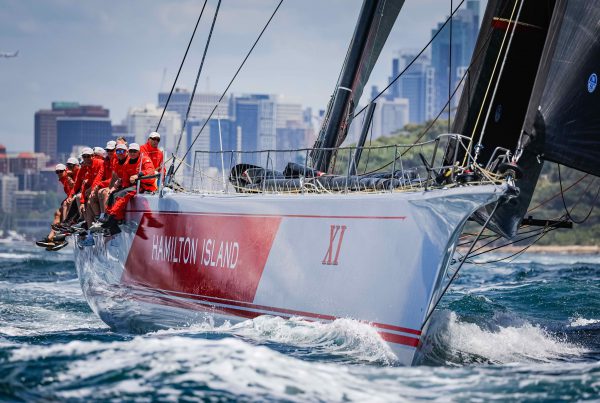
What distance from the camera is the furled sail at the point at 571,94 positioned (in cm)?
959

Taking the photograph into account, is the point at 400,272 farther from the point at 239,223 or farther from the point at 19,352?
the point at 19,352

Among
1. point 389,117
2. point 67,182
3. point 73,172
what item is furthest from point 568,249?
point 389,117

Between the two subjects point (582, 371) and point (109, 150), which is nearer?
point (582, 371)

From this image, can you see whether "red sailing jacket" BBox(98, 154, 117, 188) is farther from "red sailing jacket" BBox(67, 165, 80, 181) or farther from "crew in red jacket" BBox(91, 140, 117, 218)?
"red sailing jacket" BBox(67, 165, 80, 181)

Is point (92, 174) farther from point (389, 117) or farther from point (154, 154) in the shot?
point (389, 117)

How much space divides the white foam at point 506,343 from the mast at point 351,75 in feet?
7.24

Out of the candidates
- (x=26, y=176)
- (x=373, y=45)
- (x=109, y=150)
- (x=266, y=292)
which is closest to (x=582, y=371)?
(x=266, y=292)

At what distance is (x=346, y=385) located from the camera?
7109 millimetres

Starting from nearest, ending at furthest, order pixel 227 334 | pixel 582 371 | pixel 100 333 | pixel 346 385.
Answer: pixel 346 385, pixel 582 371, pixel 227 334, pixel 100 333

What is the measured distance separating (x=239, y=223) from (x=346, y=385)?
3097mm

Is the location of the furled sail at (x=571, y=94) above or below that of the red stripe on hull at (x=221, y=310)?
above

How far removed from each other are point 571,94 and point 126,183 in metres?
4.50

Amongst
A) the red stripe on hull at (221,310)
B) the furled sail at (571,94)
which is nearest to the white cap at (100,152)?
the red stripe on hull at (221,310)

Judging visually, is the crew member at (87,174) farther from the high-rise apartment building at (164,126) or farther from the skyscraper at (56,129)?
the skyscraper at (56,129)
